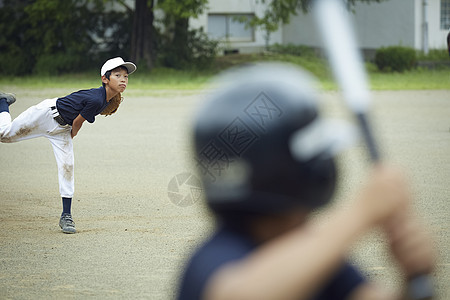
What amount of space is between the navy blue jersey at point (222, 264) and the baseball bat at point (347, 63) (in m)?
0.25

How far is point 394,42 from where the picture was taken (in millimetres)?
32188

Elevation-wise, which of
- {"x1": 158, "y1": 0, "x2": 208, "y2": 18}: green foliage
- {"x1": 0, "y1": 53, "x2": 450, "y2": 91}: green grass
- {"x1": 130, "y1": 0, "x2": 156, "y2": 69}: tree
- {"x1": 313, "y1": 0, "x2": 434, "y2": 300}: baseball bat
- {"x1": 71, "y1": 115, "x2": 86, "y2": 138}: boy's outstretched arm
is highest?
{"x1": 158, "y1": 0, "x2": 208, "y2": 18}: green foliage

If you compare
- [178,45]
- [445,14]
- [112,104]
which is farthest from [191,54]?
[112,104]

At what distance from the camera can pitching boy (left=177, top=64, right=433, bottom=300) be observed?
4.31ft

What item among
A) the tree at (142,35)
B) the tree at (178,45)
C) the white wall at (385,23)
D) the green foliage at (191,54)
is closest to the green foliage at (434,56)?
the white wall at (385,23)

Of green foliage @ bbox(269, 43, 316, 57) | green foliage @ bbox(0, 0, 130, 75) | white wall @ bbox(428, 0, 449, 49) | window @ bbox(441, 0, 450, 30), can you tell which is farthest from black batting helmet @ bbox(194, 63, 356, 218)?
window @ bbox(441, 0, 450, 30)

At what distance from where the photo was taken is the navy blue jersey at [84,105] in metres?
5.93

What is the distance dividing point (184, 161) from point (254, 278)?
329 inches

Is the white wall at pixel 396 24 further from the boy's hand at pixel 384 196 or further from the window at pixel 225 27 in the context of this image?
the boy's hand at pixel 384 196

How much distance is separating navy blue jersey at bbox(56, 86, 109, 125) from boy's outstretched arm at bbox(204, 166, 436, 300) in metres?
4.74

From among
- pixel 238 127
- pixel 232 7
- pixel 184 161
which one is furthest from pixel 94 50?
pixel 238 127

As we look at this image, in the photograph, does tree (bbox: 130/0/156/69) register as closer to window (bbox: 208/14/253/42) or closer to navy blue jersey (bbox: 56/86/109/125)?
window (bbox: 208/14/253/42)

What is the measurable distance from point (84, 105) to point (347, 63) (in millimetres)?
4817

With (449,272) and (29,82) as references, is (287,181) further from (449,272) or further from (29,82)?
(29,82)
